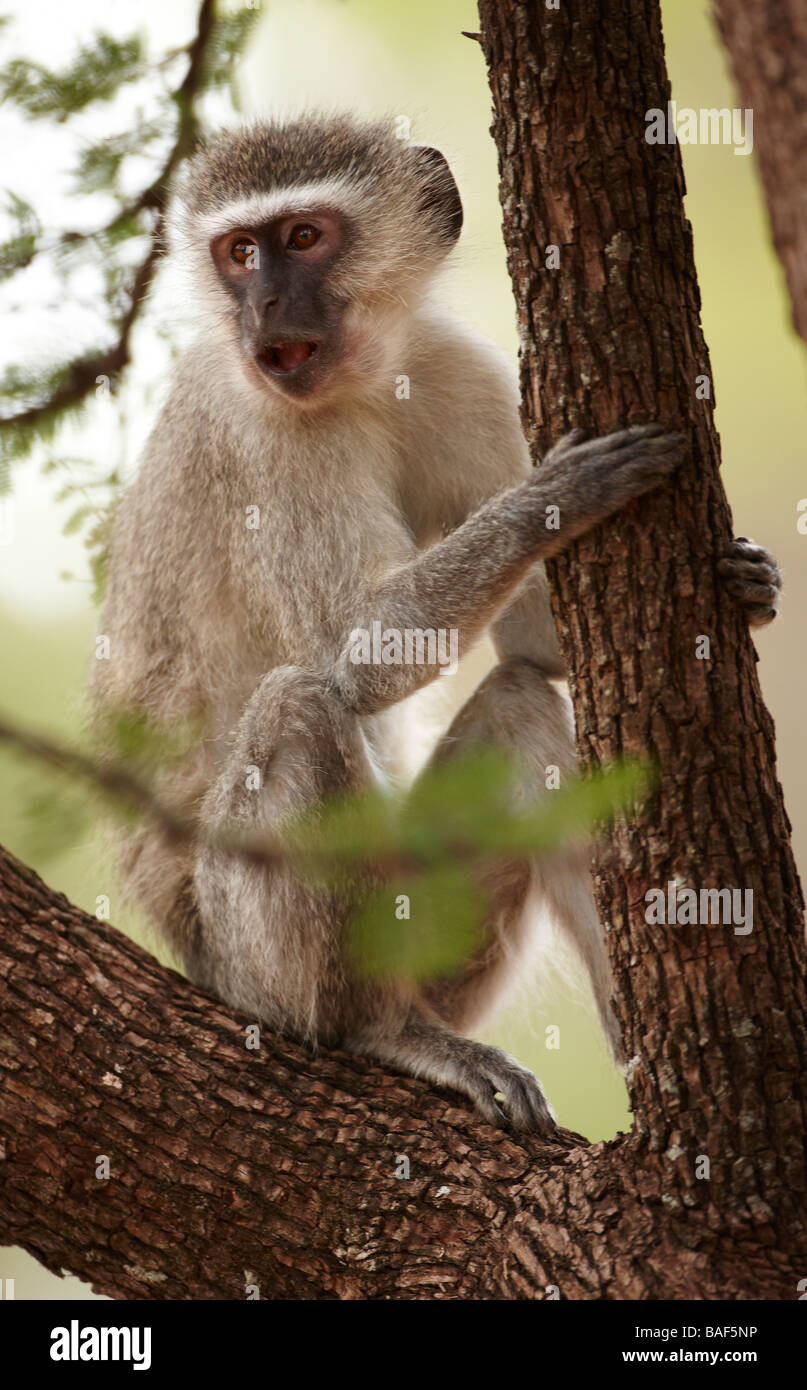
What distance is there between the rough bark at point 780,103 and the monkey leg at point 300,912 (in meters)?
2.81

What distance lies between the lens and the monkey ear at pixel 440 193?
563cm

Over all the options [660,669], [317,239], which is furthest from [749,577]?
[317,239]

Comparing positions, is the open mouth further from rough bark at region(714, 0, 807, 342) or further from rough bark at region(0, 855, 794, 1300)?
rough bark at region(714, 0, 807, 342)

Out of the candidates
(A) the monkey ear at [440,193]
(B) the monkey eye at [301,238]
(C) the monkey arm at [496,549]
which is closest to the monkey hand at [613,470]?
(C) the monkey arm at [496,549]

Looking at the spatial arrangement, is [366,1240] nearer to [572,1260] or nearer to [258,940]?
[572,1260]

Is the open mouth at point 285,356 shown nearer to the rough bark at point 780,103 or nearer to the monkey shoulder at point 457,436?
the monkey shoulder at point 457,436

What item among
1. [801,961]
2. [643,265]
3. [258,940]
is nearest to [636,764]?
[801,961]

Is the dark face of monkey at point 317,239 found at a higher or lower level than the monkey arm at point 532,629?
higher

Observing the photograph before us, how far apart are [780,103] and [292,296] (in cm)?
323

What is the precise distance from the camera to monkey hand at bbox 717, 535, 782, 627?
356cm

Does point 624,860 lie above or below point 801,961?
above

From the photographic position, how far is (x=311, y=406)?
519 centimetres

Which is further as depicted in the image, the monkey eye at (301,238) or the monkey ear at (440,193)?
the monkey ear at (440,193)

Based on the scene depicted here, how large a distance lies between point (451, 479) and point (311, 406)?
2.10ft
